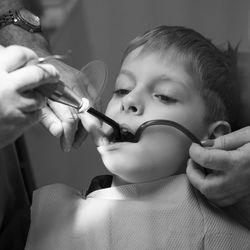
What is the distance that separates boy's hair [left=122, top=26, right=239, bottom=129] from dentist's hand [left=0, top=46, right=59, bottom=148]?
0.36 m

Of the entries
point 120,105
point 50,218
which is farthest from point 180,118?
point 50,218

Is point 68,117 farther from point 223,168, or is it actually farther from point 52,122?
point 223,168

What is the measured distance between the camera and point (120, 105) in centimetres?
96

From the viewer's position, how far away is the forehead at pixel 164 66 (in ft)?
Answer: 3.14

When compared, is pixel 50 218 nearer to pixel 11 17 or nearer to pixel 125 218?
pixel 125 218

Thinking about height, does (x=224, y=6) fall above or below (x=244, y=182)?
above

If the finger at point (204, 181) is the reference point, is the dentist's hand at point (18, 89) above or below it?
above

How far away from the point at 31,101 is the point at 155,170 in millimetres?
347

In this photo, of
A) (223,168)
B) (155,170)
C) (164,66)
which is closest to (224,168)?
(223,168)

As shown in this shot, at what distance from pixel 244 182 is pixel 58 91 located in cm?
41

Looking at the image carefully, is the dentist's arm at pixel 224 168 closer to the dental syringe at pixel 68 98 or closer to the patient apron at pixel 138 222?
the patient apron at pixel 138 222

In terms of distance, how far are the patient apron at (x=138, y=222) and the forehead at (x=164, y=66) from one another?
224 millimetres

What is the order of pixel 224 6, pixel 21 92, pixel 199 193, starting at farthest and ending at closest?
pixel 224 6 < pixel 199 193 < pixel 21 92

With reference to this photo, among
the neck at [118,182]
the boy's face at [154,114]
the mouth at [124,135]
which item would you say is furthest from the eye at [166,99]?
the neck at [118,182]
